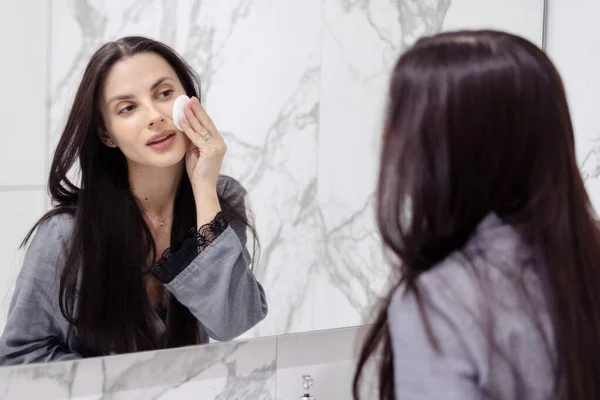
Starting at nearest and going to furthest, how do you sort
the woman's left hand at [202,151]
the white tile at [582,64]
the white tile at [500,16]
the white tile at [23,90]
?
the white tile at [23,90]
the woman's left hand at [202,151]
the white tile at [500,16]
the white tile at [582,64]

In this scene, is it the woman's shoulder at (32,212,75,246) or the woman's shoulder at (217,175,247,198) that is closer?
the woman's shoulder at (32,212,75,246)

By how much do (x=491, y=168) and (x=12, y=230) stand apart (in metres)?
0.61

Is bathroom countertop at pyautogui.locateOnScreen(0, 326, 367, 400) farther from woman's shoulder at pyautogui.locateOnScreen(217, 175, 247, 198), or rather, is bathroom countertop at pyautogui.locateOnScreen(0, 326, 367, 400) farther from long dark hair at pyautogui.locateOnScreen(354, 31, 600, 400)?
long dark hair at pyautogui.locateOnScreen(354, 31, 600, 400)

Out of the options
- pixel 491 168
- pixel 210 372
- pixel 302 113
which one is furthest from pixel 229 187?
pixel 491 168

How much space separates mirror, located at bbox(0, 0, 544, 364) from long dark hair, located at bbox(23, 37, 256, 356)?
2 cm

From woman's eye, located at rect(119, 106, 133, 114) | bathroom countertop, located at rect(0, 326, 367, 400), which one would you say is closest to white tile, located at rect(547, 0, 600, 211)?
bathroom countertop, located at rect(0, 326, 367, 400)

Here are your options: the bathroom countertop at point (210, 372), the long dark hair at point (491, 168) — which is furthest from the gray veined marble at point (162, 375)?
the long dark hair at point (491, 168)

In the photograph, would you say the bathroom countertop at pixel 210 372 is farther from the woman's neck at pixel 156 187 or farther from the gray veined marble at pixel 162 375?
the woman's neck at pixel 156 187

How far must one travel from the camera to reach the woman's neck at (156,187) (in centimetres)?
100

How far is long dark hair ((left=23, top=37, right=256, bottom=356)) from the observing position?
94 centimetres

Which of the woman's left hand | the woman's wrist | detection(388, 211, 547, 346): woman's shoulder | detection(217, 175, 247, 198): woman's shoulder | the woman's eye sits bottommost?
detection(388, 211, 547, 346): woman's shoulder

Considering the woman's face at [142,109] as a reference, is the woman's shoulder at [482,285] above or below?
below

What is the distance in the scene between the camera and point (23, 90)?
914 mm

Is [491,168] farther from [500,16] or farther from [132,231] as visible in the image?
[500,16]
